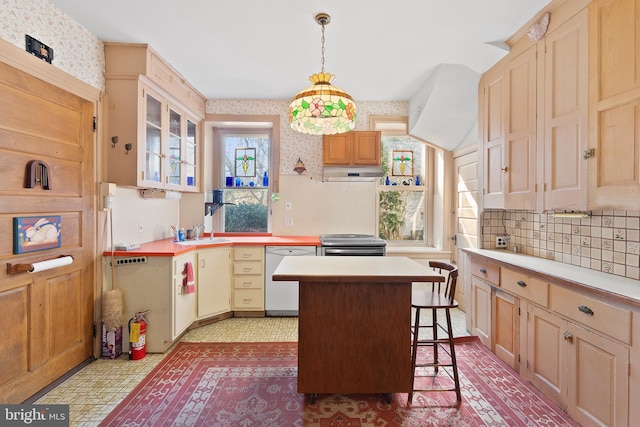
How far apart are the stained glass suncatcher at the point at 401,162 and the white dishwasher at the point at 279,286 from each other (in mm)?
1735

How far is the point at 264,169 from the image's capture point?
4.32 meters

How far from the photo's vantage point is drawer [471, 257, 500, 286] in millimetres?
2576

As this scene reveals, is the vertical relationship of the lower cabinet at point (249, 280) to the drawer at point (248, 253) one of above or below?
below

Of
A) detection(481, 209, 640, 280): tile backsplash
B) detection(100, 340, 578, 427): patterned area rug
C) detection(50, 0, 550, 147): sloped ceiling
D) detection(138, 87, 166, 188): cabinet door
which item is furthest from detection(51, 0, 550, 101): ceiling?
detection(100, 340, 578, 427): patterned area rug

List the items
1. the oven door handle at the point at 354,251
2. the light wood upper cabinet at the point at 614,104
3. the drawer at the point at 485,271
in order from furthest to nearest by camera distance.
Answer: the oven door handle at the point at 354,251, the drawer at the point at 485,271, the light wood upper cabinet at the point at 614,104

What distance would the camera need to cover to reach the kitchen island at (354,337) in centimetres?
200

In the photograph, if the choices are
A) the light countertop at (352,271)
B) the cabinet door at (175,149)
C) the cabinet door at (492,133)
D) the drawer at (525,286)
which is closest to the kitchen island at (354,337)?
the light countertop at (352,271)

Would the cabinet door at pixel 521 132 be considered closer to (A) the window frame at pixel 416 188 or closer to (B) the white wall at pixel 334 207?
(A) the window frame at pixel 416 188

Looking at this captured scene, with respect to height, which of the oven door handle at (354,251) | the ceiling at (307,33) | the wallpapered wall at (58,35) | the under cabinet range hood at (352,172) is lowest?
the oven door handle at (354,251)

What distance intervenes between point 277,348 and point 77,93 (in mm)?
2732

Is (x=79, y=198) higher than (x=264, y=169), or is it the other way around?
(x=264, y=169)

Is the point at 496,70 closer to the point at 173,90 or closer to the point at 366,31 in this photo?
the point at 366,31

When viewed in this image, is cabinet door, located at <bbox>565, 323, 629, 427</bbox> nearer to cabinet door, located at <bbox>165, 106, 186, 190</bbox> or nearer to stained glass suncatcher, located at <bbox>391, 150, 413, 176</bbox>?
stained glass suncatcher, located at <bbox>391, 150, 413, 176</bbox>

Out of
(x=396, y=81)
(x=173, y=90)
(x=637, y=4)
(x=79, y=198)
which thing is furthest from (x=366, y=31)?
(x=79, y=198)
